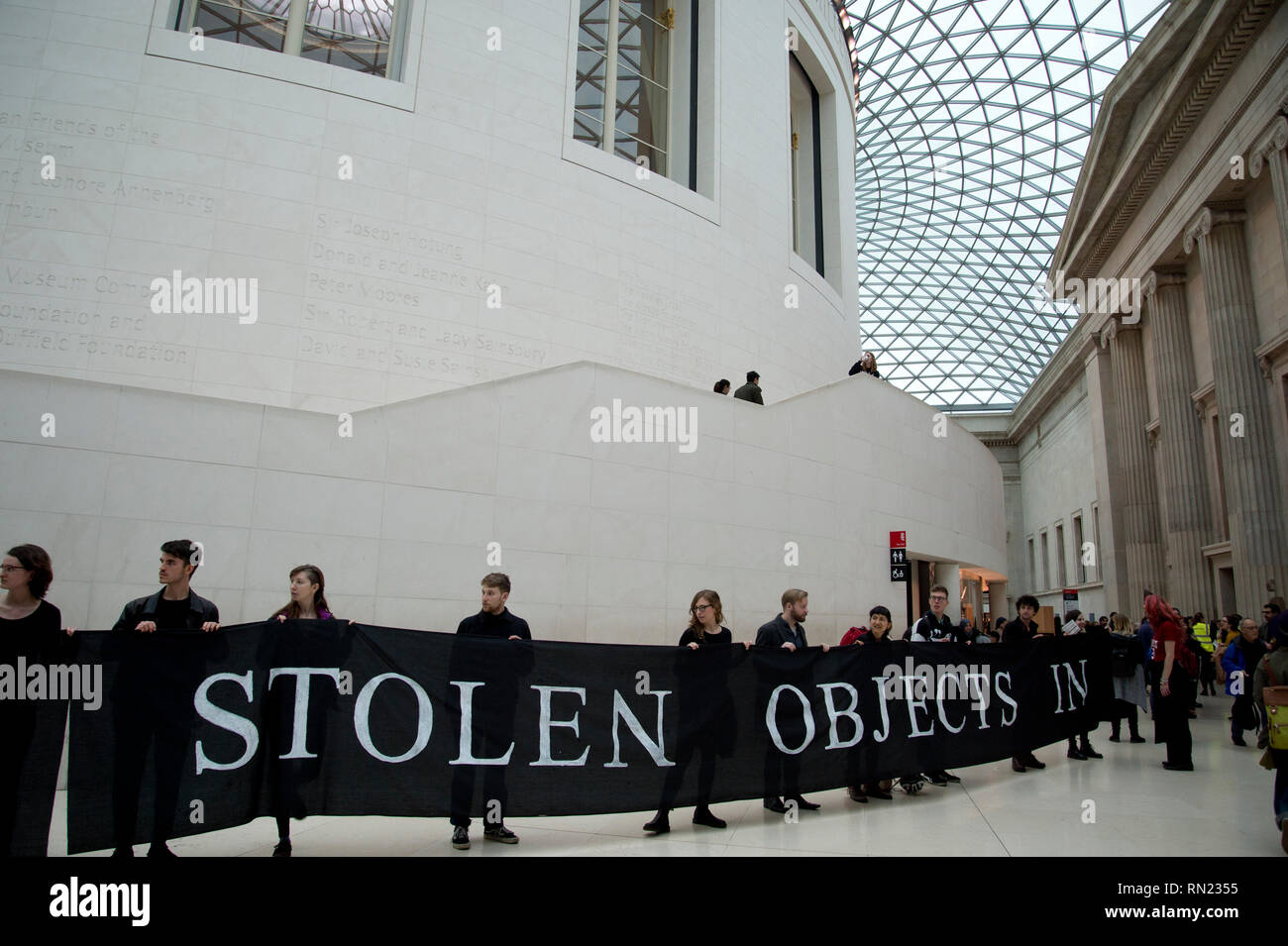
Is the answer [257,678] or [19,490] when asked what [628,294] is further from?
[257,678]

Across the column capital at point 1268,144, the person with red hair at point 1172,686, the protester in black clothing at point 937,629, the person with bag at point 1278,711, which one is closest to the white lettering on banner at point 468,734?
the protester in black clothing at point 937,629

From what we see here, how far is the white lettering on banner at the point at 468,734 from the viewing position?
18.9 ft

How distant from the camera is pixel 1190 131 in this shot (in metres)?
27.0

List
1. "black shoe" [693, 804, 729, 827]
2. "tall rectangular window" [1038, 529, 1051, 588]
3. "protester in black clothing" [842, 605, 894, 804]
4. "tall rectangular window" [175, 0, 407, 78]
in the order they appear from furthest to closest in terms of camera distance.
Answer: "tall rectangular window" [1038, 529, 1051, 588] → "tall rectangular window" [175, 0, 407, 78] → "protester in black clothing" [842, 605, 894, 804] → "black shoe" [693, 804, 729, 827]

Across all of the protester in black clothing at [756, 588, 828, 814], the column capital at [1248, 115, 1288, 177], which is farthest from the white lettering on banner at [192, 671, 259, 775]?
the column capital at [1248, 115, 1288, 177]

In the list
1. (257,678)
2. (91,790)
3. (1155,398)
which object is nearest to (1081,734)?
(257,678)

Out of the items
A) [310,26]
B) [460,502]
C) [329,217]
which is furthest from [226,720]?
[310,26]

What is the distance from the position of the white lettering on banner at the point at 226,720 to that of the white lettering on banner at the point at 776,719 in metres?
4.17

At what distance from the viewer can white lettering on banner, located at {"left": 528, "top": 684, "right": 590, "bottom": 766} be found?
5973 mm

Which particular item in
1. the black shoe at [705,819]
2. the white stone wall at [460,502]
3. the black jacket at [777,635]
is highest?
the white stone wall at [460,502]

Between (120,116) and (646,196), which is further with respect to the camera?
(646,196)

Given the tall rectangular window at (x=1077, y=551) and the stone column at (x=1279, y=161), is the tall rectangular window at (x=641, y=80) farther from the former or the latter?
the tall rectangular window at (x=1077, y=551)

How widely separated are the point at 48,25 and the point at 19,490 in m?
9.72

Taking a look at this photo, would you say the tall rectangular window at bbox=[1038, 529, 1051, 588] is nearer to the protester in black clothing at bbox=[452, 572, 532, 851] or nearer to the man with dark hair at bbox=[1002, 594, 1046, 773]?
the man with dark hair at bbox=[1002, 594, 1046, 773]
